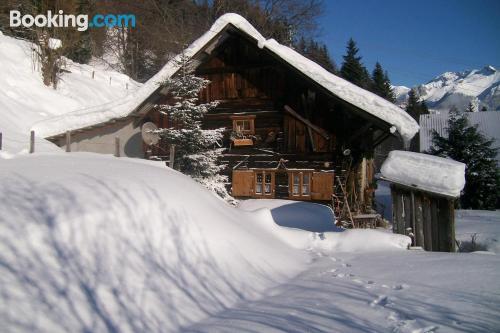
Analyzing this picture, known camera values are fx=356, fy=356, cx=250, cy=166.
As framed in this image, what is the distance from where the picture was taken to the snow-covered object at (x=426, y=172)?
7.80 metres

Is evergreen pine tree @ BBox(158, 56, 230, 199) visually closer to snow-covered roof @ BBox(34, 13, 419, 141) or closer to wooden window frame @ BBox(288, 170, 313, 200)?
snow-covered roof @ BBox(34, 13, 419, 141)

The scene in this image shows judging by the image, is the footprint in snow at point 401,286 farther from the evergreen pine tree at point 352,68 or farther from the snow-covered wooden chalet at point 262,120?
the evergreen pine tree at point 352,68

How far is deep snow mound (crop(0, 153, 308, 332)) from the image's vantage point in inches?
139

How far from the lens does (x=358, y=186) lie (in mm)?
13719

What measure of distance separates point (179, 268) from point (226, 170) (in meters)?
10.8

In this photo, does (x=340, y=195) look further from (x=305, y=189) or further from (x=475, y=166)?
(x=475, y=166)

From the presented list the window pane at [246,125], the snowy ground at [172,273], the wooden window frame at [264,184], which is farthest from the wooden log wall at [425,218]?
the window pane at [246,125]

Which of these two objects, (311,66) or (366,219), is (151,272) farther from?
(311,66)

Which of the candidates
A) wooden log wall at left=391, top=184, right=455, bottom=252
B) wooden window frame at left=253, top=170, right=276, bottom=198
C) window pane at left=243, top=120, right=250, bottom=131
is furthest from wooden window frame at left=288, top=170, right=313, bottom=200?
wooden log wall at left=391, top=184, right=455, bottom=252

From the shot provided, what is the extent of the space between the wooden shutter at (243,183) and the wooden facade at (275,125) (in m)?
0.04

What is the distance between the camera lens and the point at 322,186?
14.1m

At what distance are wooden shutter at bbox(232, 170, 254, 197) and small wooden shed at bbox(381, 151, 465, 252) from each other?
24.1 ft

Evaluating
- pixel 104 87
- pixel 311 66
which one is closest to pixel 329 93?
pixel 311 66

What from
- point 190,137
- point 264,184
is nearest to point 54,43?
point 190,137
